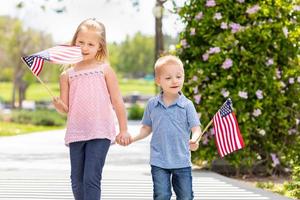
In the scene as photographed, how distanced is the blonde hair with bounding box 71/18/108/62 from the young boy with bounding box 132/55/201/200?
1.63 ft

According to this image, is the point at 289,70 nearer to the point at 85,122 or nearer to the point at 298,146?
the point at 298,146

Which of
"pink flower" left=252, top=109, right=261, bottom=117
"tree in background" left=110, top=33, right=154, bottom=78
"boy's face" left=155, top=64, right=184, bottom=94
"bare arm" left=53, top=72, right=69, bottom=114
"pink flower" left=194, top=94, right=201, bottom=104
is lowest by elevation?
"tree in background" left=110, top=33, right=154, bottom=78

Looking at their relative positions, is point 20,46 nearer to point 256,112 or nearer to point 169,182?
point 256,112

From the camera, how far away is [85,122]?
238 inches

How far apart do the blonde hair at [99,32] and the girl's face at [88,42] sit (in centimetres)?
2

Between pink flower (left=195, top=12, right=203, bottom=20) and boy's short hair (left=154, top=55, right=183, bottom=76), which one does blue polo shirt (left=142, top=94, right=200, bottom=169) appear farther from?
pink flower (left=195, top=12, right=203, bottom=20)

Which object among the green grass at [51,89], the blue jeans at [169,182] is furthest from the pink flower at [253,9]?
the green grass at [51,89]

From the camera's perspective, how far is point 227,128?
250 inches

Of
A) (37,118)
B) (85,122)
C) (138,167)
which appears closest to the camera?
(85,122)

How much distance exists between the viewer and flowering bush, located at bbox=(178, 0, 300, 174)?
1124 cm

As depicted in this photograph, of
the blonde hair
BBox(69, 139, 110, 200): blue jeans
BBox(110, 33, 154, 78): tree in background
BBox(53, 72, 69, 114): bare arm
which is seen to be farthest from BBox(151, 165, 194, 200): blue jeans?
BBox(110, 33, 154, 78): tree in background

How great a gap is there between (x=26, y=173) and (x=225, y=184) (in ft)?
9.54

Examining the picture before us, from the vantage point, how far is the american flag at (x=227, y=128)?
20.7 ft

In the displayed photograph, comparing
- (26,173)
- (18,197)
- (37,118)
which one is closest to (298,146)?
(26,173)
